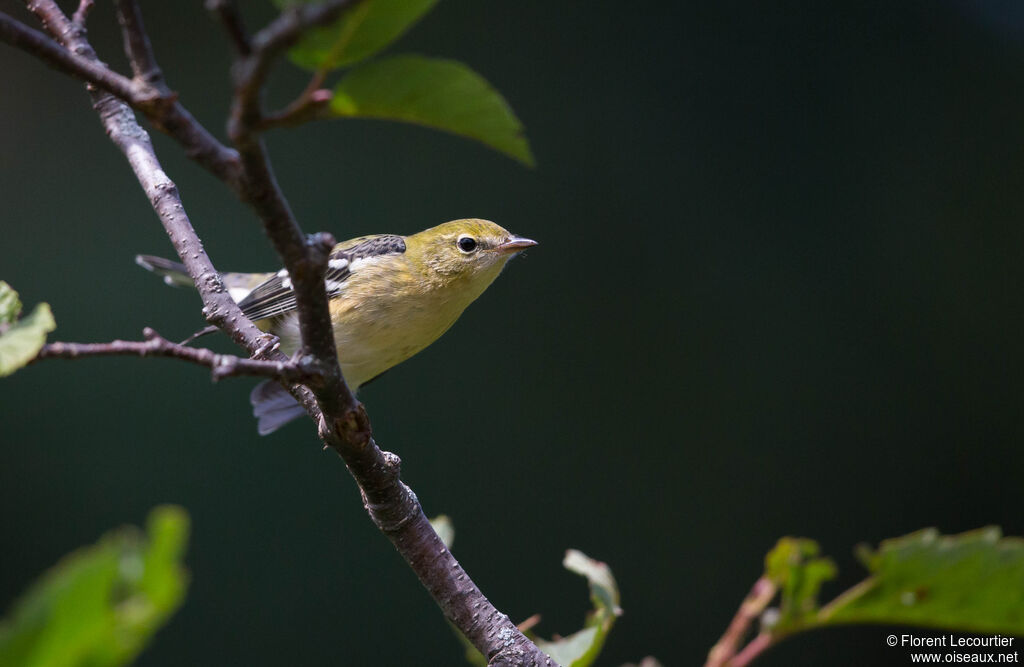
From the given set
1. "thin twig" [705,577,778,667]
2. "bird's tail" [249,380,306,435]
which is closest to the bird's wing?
"bird's tail" [249,380,306,435]

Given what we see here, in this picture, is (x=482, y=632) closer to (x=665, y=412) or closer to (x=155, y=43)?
(x=665, y=412)

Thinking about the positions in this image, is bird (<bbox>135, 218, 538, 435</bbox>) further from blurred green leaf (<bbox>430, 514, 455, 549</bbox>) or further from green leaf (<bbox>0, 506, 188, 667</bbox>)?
green leaf (<bbox>0, 506, 188, 667</bbox>)

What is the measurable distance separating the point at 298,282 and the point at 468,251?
2.48 meters

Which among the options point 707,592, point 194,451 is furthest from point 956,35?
point 194,451

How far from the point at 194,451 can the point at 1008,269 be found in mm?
5757

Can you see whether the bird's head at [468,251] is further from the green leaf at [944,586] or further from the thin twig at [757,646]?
the green leaf at [944,586]

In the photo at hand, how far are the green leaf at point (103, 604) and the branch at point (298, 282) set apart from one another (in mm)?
357

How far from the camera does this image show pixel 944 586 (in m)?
1.00

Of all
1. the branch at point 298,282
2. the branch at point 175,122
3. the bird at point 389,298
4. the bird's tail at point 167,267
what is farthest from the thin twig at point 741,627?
the bird's tail at point 167,267

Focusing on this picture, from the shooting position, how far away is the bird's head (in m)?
3.31

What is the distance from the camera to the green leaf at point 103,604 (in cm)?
39

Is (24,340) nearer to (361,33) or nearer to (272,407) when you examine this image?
(361,33)

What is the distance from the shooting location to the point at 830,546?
565 cm

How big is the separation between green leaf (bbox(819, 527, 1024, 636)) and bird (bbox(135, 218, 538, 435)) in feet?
7.30
